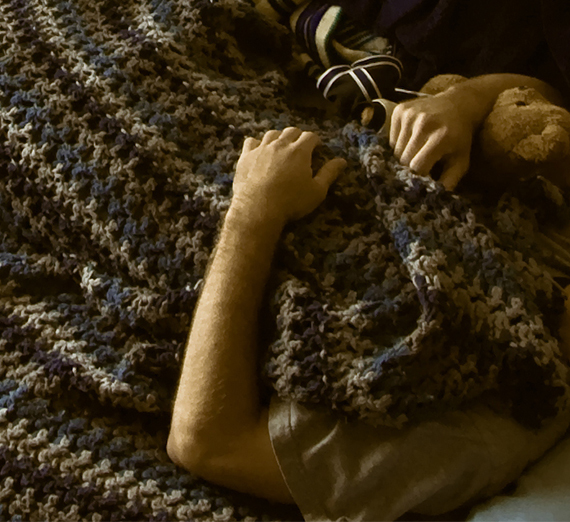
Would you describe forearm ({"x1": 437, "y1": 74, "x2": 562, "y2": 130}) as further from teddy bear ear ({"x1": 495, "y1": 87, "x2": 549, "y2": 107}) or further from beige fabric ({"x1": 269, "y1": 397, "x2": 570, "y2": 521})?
beige fabric ({"x1": 269, "y1": 397, "x2": 570, "y2": 521})

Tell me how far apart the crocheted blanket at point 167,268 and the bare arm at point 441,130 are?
28 millimetres

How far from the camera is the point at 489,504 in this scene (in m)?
0.65

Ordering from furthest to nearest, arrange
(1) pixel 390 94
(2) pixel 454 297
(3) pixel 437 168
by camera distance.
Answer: (1) pixel 390 94 → (3) pixel 437 168 → (2) pixel 454 297

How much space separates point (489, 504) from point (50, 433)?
516 millimetres

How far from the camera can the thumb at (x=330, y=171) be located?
2.40 feet

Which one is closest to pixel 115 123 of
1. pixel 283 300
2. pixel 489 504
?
pixel 283 300

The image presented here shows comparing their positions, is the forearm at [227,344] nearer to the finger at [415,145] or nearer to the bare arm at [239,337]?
the bare arm at [239,337]

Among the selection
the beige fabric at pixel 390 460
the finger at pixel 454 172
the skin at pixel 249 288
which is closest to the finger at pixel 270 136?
the skin at pixel 249 288

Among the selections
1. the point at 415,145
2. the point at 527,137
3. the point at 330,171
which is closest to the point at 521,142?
the point at 527,137

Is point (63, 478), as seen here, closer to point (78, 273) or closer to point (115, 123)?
point (78, 273)

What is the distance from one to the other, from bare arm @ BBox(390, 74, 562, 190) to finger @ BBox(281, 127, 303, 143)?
0.12 meters

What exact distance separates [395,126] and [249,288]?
27cm

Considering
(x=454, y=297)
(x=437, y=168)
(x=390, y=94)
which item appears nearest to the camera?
(x=454, y=297)

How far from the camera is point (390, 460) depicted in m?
0.62
